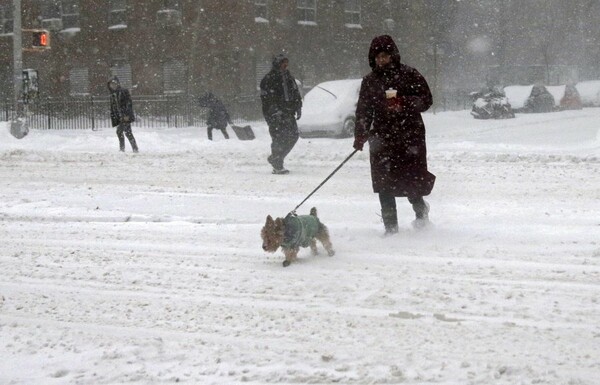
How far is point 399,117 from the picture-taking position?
764 centimetres

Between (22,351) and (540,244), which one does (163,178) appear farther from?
(22,351)

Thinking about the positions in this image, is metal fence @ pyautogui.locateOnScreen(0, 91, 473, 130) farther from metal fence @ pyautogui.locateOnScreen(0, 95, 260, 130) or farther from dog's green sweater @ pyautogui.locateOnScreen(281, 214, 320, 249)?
dog's green sweater @ pyautogui.locateOnScreen(281, 214, 320, 249)

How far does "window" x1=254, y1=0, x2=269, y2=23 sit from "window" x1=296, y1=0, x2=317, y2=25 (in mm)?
2038

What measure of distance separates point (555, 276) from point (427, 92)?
2.12 meters

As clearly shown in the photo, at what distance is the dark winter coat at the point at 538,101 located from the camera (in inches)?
1471

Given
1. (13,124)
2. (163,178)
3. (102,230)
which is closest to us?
(102,230)

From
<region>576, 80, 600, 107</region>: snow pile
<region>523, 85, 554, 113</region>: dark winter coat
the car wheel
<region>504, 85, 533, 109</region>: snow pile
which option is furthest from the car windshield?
<region>576, 80, 600, 107</region>: snow pile

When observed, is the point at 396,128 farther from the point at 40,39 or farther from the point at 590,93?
the point at 590,93

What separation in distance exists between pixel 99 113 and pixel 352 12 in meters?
16.0

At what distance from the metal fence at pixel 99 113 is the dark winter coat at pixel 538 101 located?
12790 mm

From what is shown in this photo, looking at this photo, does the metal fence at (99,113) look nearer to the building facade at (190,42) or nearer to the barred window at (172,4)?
the building facade at (190,42)

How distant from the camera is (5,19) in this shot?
37.6m

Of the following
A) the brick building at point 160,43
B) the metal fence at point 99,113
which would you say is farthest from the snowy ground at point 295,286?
the brick building at point 160,43

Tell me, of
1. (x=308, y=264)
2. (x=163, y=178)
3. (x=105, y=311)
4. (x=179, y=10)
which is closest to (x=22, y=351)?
(x=105, y=311)
